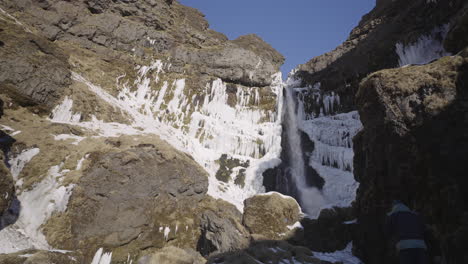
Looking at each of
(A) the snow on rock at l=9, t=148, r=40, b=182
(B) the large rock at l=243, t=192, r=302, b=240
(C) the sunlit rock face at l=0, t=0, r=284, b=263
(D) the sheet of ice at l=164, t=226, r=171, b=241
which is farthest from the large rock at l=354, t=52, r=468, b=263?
(A) the snow on rock at l=9, t=148, r=40, b=182

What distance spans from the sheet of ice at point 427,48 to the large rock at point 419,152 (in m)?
16.7

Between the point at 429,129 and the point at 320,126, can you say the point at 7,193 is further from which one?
the point at 320,126

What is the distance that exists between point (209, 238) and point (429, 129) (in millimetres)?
12849

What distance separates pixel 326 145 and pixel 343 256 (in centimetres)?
1956

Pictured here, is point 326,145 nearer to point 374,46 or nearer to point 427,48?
point 427,48

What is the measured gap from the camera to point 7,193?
12570 millimetres

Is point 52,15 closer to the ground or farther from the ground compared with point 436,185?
farther from the ground

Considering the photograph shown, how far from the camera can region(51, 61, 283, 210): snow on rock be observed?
27.5 meters

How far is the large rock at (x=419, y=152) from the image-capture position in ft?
22.0

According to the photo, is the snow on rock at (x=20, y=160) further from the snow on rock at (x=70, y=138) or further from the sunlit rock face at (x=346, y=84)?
the sunlit rock face at (x=346, y=84)

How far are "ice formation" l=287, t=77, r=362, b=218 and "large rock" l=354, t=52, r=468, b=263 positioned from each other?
15230mm

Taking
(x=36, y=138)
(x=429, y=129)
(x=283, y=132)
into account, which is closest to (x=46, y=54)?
(x=36, y=138)

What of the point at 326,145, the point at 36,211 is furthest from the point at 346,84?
the point at 36,211

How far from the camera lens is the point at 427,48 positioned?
77.4 ft
